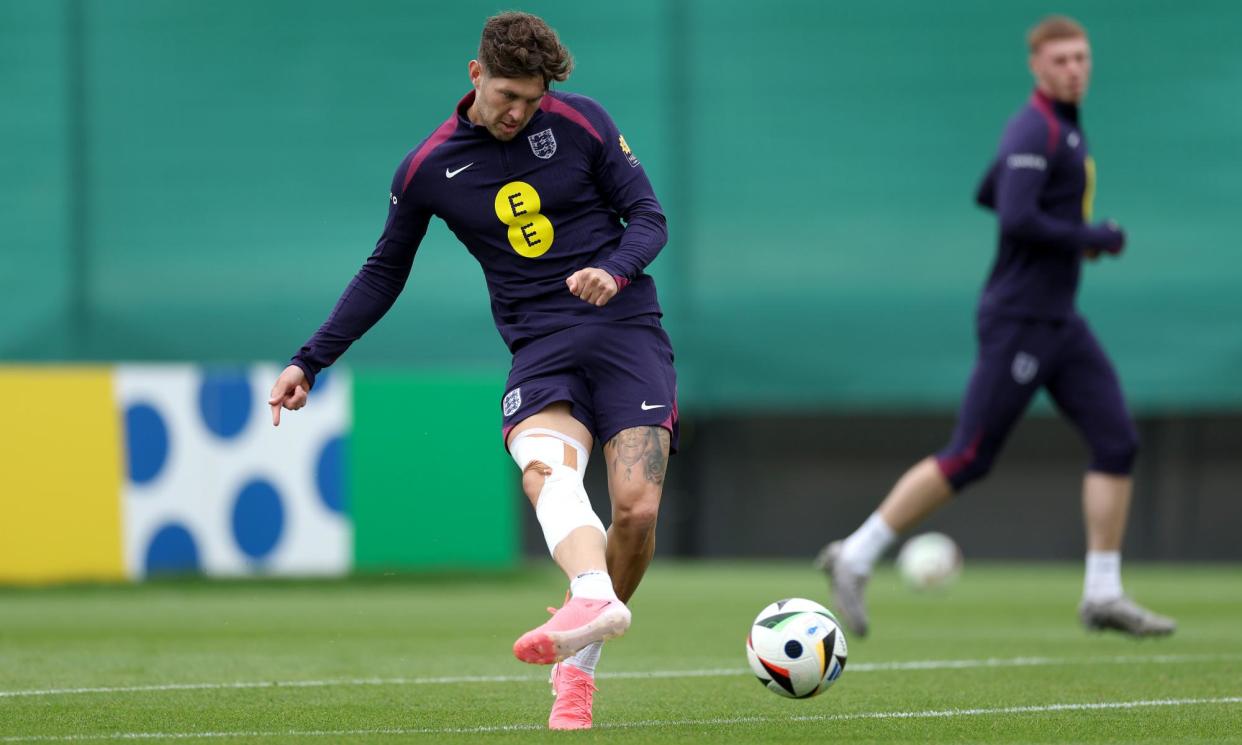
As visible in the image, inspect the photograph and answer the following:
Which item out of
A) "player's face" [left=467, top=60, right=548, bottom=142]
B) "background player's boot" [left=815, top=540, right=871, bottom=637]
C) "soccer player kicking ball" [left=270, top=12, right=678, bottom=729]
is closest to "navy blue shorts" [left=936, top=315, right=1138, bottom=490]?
"background player's boot" [left=815, top=540, right=871, bottom=637]

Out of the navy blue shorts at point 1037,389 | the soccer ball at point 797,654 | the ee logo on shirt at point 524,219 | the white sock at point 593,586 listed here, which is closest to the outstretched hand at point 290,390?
the ee logo on shirt at point 524,219

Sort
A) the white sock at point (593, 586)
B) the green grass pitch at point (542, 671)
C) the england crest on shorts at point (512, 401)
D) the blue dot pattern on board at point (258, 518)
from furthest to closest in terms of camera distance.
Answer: the blue dot pattern on board at point (258, 518)
the england crest on shorts at point (512, 401)
the green grass pitch at point (542, 671)
the white sock at point (593, 586)

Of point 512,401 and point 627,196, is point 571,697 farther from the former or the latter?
point 627,196

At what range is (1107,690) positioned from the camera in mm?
5746

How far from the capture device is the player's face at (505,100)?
4.89 m

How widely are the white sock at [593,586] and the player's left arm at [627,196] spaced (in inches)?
29.2

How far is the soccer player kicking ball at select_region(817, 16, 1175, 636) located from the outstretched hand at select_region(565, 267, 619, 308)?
334cm

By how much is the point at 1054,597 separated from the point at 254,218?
6097mm

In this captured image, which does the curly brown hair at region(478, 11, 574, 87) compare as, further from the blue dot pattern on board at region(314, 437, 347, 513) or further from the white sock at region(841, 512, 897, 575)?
the blue dot pattern on board at region(314, 437, 347, 513)

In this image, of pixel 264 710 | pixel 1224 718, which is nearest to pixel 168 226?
pixel 264 710

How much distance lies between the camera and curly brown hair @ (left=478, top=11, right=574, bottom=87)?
4.81 meters

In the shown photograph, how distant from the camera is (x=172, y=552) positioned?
11.2 meters

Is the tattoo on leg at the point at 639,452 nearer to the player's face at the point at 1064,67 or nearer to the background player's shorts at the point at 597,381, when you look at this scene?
the background player's shorts at the point at 597,381

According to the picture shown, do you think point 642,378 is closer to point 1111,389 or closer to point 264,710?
point 264,710
